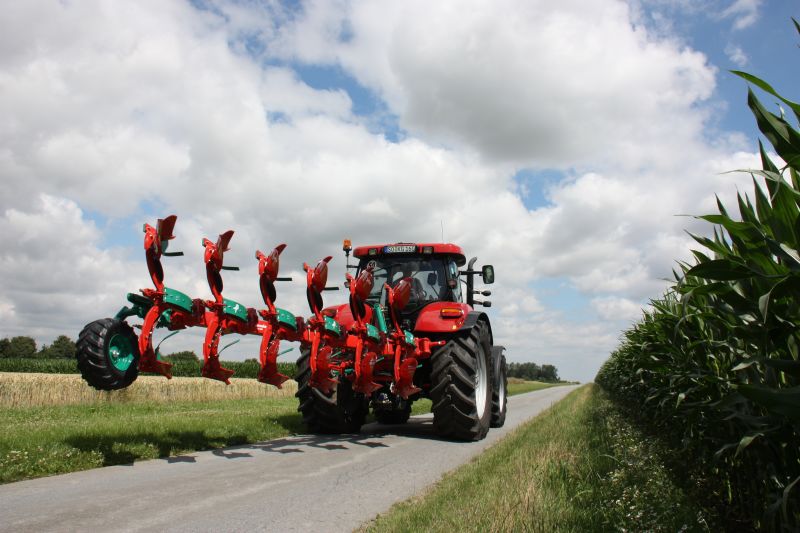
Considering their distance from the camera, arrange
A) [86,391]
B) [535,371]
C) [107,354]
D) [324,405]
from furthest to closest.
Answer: [535,371] → [86,391] → [324,405] → [107,354]

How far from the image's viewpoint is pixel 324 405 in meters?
7.43

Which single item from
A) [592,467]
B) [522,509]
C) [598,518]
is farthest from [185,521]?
[592,467]

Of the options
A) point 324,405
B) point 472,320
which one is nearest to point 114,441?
point 324,405

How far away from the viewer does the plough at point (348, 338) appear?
15.8 feet

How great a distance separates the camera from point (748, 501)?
3602 mm

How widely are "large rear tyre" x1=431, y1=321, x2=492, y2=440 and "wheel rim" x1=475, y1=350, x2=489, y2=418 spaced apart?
450 millimetres

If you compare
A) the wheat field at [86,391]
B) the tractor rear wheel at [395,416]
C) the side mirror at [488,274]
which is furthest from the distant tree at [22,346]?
the side mirror at [488,274]

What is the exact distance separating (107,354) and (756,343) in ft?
14.2

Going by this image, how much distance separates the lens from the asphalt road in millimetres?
3549

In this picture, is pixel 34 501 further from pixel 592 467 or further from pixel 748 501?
pixel 748 501

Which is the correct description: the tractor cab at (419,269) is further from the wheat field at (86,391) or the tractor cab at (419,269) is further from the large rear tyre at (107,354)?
the wheat field at (86,391)

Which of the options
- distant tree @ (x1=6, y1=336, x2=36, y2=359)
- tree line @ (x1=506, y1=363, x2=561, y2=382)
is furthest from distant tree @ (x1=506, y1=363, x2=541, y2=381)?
distant tree @ (x1=6, y1=336, x2=36, y2=359)

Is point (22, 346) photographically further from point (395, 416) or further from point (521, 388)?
point (395, 416)

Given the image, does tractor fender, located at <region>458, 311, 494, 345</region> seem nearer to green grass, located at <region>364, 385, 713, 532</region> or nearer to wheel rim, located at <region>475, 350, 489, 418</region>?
wheel rim, located at <region>475, 350, 489, 418</region>
